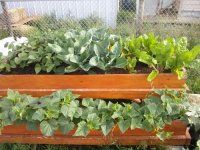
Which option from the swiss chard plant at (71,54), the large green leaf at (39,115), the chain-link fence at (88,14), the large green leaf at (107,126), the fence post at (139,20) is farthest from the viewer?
the chain-link fence at (88,14)

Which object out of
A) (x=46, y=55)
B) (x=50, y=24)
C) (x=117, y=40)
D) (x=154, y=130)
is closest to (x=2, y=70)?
(x=46, y=55)

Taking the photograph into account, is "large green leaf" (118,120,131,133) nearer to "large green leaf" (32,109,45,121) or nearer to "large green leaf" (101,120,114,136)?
"large green leaf" (101,120,114,136)

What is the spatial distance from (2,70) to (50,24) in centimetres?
353

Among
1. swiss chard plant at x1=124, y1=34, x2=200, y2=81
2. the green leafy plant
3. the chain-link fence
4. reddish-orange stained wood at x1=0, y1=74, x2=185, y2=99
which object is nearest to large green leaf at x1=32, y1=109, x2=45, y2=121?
the green leafy plant

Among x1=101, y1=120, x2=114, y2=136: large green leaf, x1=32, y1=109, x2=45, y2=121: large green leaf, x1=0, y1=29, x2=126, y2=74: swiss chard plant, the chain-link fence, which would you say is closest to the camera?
x1=32, y1=109, x2=45, y2=121: large green leaf

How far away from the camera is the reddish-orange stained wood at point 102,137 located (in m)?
2.46

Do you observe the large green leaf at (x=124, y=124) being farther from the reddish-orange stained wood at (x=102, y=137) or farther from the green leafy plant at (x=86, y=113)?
the reddish-orange stained wood at (x=102, y=137)

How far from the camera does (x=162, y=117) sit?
7.50ft

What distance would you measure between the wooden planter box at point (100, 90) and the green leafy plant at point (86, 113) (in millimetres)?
104

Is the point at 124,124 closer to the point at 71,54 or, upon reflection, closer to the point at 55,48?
the point at 71,54

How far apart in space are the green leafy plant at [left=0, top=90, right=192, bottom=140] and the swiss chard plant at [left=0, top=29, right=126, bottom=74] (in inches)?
11.7

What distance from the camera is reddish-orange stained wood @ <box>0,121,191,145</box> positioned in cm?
246

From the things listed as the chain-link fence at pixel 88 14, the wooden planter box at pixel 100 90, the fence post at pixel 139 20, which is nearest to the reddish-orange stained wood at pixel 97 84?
the wooden planter box at pixel 100 90

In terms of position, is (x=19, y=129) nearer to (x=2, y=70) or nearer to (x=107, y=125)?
(x=2, y=70)
